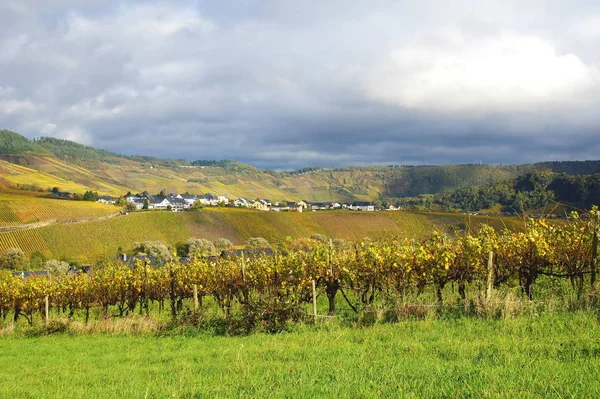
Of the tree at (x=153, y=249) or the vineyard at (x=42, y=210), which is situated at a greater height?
the vineyard at (x=42, y=210)

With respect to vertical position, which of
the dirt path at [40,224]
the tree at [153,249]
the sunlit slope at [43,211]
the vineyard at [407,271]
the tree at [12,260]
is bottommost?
the tree at [12,260]

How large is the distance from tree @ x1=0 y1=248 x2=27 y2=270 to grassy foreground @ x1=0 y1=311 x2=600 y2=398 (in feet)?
182

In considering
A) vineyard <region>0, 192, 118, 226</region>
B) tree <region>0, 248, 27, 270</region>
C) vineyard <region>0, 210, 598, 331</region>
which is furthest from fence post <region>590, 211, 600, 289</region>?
vineyard <region>0, 192, 118, 226</region>

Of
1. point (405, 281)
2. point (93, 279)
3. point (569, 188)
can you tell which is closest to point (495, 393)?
point (405, 281)

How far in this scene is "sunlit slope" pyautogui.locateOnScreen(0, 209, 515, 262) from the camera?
67.9m

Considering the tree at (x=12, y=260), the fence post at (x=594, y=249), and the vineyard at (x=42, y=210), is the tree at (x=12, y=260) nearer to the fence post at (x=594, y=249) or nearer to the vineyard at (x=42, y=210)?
the vineyard at (x=42, y=210)

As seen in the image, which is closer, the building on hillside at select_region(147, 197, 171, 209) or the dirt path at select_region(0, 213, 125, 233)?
the dirt path at select_region(0, 213, 125, 233)

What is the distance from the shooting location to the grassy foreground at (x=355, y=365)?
5156 mm

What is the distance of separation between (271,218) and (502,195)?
308ft

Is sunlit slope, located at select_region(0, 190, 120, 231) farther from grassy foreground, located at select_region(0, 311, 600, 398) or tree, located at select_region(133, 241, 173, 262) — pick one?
grassy foreground, located at select_region(0, 311, 600, 398)

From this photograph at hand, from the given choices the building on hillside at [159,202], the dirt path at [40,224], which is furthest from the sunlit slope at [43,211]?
the building on hillside at [159,202]

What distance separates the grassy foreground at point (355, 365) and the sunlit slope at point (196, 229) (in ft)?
163

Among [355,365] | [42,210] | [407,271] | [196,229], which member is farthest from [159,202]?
→ [355,365]

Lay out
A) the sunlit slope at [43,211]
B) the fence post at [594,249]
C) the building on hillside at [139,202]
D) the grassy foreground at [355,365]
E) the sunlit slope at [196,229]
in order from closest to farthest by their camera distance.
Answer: the grassy foreground at [355,365] < the fence post at [594,249] < the sunlit slope at [196,229] < the sunlit slope at [43,211] < the building on hillside at [139,202]
